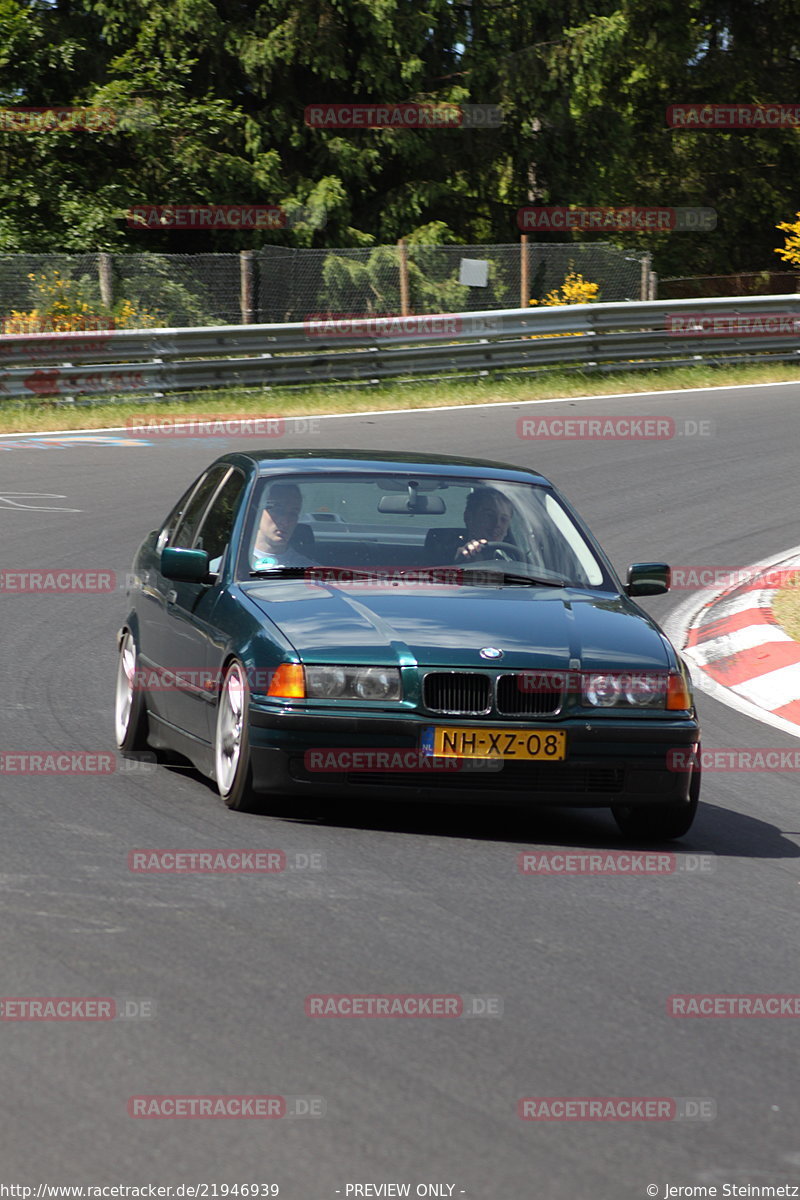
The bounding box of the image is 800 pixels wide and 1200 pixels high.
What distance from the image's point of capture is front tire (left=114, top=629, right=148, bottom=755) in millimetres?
8211

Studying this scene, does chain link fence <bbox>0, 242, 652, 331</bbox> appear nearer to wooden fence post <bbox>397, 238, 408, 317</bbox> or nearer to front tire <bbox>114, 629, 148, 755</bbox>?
wooden fence post <bbox>397, 238, 408, 317</bbox>

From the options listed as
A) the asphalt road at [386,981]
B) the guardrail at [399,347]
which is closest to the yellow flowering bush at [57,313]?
the guardrail at [399,347]

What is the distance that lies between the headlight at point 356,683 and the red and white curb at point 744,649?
3.33 metres

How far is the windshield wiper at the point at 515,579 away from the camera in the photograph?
25.3ft

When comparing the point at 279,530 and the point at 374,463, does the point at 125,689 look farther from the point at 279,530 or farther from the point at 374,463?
the point at 374,463

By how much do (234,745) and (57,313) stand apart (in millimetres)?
17972

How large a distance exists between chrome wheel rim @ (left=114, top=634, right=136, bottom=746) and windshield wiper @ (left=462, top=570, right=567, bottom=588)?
1.72 meters

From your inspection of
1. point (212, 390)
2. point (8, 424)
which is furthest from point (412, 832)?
point (212, 390)

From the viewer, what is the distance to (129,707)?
838 centimetres

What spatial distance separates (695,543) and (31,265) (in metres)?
12.0

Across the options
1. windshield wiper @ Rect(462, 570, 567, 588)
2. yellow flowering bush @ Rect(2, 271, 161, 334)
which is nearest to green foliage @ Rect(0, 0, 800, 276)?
yellow flowering bush @ Rect(2, 271, 161, 334)

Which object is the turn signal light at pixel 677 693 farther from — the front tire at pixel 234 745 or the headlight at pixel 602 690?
the front tire at pixel 234 745

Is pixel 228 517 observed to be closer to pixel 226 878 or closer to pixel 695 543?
pixel 226 878

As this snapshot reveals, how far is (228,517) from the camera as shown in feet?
26.5
